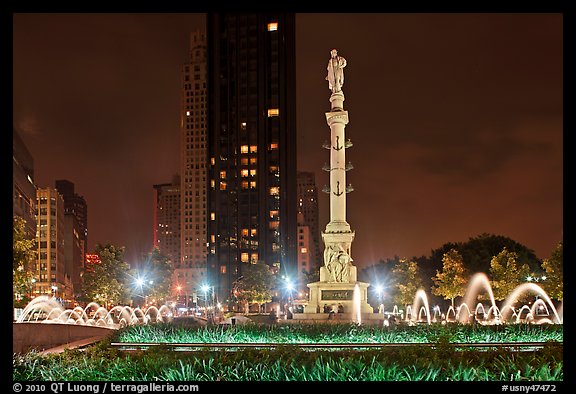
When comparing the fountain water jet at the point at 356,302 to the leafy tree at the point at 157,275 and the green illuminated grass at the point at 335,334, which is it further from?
the leafy tree at the point at 157,275

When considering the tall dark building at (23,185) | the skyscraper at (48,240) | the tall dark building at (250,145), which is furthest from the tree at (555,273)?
the skyscraper at (48,240)

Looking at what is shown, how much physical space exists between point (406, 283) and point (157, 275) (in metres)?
33.1

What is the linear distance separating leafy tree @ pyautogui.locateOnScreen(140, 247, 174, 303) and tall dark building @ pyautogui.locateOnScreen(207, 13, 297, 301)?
178ft

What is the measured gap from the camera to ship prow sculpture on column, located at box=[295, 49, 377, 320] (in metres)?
45.2

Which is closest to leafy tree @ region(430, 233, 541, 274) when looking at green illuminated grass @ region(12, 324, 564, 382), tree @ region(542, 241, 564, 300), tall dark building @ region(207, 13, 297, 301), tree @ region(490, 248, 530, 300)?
tree @ region(490, 248, 530, 300)

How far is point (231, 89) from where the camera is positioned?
145375mm

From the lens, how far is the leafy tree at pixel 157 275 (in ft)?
270

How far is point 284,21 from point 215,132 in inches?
1218

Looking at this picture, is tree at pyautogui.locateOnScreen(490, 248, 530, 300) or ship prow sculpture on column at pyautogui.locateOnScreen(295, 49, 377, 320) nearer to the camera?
ship prow sculpture on column at pyautogui.locateOnScreen(295, 49, 377, 320)

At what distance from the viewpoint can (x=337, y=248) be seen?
47125 mm

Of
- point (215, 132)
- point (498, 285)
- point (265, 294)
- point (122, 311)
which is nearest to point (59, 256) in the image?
point (215, 132)

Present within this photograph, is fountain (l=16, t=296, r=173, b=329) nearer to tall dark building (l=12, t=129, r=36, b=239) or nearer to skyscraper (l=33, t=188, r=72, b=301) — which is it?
tall dark building (l=12, t=129, r=36, b=239)

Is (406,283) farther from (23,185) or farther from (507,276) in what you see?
(23,185)
